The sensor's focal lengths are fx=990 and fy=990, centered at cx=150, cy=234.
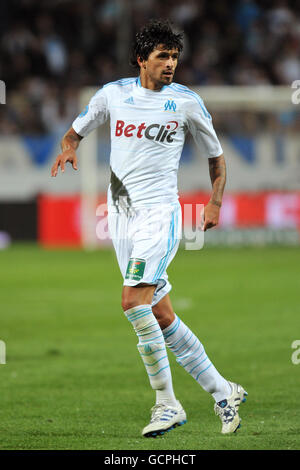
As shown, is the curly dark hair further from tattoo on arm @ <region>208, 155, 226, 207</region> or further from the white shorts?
→ the white shorts

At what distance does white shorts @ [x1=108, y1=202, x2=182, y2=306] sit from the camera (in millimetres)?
5645

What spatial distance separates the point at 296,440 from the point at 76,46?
71.7 feet

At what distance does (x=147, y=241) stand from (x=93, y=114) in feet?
2.77

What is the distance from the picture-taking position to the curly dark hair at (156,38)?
18.7 ft

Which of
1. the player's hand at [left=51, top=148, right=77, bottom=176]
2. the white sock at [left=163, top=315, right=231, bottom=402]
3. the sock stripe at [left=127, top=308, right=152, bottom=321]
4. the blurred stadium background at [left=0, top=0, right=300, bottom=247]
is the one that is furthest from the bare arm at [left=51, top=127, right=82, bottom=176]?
the blurred stadium background at [left=0, top=0, right=300, bottom=247]

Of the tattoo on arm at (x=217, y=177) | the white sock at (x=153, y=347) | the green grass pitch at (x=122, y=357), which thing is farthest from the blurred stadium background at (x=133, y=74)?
the white sock at (x=153, y=347)

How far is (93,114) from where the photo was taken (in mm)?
5902

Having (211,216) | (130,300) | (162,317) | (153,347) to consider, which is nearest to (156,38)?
(211,216)

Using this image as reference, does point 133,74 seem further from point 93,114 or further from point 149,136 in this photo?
point 149,136

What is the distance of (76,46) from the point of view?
26.2m

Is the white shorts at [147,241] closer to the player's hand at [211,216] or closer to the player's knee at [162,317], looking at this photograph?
the player's knee at [162,317]

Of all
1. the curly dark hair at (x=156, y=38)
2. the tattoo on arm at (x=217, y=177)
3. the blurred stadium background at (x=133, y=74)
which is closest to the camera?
the curly dark hair at (x=156, y=38)

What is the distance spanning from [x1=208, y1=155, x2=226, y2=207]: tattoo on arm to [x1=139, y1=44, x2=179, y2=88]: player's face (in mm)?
554

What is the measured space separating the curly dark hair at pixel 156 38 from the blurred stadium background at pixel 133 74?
15.8 m
